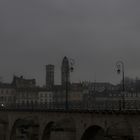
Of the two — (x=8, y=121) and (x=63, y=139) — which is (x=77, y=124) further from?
(x=8, y=121)

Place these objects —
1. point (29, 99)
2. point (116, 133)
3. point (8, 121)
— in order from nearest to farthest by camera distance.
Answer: point (116, 133), point (8, 121), point (29, 99)

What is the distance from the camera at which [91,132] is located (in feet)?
176

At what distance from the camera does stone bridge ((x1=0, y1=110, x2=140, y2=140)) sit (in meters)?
46.4

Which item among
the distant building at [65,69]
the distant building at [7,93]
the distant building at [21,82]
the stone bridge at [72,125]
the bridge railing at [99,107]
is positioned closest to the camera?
the stone bridge at [72,125]

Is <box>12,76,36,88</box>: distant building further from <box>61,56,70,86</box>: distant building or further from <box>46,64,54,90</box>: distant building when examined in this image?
<box>61,56,70,86</box>: distant building

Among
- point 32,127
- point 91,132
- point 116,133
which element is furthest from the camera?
point 32,127

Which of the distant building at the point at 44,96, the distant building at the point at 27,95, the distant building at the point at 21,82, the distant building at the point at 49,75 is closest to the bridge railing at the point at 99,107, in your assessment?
the distant building at the point at 27,95

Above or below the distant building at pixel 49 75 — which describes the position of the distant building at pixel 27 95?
below

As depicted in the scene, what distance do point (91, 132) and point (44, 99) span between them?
115 meters

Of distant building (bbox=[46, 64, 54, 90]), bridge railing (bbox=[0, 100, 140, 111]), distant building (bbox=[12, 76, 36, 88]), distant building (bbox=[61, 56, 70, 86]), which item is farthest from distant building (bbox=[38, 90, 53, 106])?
bridge railing (bbox=[0, 100, 140, 111])

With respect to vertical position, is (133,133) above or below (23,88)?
below

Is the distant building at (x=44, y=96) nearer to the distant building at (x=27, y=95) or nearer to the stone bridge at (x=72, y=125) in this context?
the distant building at (x=27, y=95)

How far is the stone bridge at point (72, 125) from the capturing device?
4641cm

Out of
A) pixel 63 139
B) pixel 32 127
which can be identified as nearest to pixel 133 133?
pixel 63 139
